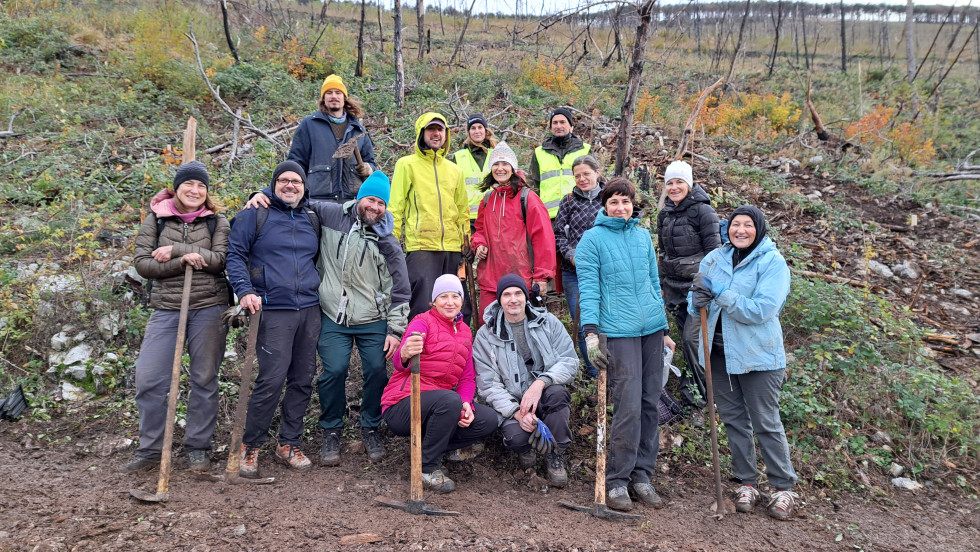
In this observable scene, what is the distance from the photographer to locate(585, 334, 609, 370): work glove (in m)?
3.80

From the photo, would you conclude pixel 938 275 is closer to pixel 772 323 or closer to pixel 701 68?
pixel 772 323

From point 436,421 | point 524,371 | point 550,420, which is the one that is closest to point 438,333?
point 436,421

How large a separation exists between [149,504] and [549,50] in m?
19.4

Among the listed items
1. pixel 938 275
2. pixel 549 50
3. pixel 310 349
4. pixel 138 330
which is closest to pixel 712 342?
pixel 310 349

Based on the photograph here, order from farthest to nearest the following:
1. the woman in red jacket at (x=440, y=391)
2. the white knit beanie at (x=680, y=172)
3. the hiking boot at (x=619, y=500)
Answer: the white knit beanie at (x=680, y=172), the woman in red jacket at (x=440, y=391), the hiking boot at (x=619, y=500)

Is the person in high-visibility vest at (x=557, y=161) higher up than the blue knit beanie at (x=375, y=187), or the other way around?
the person in high-visibility vest at (x=557, y=161)

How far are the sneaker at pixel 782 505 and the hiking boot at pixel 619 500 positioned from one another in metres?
1.06

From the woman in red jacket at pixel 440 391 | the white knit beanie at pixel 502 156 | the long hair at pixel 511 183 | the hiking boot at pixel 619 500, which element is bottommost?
the hiking boot at pixel 619 500

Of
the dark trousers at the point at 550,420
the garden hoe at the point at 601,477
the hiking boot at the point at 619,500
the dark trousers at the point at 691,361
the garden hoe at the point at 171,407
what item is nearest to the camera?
the garden hoe at the point at 171,407

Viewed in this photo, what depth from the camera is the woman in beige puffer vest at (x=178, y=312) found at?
3.85 meters

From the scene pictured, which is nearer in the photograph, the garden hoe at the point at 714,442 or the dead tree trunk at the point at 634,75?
the garden hoe at the point at 714,442

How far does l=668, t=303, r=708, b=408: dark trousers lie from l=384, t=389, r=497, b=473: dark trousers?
1983 millimetres

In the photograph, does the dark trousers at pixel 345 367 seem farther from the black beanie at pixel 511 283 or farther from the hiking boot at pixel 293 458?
the black beanie at pixel 511 283

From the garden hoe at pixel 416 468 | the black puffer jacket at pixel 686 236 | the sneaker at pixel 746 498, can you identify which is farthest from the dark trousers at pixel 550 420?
the black puffer jacket at pixel 686 236
